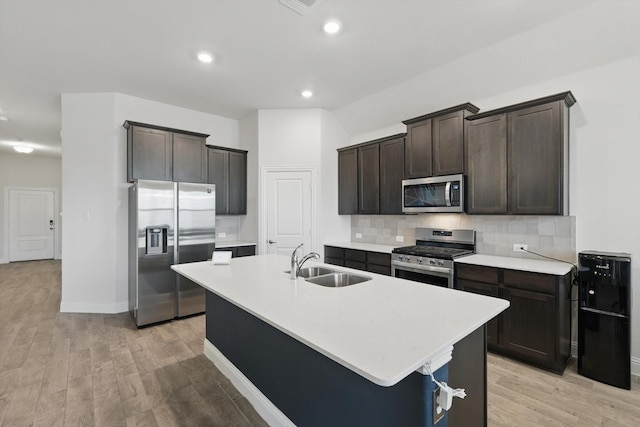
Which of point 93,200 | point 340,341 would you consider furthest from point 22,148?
point 340,341

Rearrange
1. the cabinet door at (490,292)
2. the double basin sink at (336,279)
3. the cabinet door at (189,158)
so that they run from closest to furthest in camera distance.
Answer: the double basin sink at (336,279)
the cabinet door at (490,292)
the cabinet door at (189,158)

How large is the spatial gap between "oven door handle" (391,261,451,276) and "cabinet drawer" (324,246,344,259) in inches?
38.8

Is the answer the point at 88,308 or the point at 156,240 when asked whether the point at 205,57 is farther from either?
the point at 88,308

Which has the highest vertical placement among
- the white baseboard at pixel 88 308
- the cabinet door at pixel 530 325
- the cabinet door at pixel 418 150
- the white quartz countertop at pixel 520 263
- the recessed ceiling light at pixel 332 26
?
the recessed ceiling light at pixel 332 26

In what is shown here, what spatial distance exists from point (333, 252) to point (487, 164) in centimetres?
240

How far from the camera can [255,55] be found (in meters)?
3.20

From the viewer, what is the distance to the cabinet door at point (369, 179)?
437cm

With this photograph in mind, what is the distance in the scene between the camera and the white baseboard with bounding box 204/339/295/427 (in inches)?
76.2

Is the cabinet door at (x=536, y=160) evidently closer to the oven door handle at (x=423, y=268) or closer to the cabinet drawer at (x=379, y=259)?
the oven door handle at (x=423, y=268)

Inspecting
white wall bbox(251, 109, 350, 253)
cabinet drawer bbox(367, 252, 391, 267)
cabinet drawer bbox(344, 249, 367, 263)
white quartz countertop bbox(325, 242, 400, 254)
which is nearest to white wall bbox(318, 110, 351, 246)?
white wall bbox(251, 109, 350, 253)

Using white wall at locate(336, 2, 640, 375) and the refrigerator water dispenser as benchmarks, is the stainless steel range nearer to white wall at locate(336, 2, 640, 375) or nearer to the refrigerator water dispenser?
white wall at locate(336, 2, 640, 375)

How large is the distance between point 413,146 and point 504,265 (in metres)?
1.73

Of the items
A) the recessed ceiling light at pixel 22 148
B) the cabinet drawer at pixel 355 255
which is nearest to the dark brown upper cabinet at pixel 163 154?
the cabinet drawer at pixel 355 255

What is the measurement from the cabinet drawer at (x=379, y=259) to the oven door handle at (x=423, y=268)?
140mm
